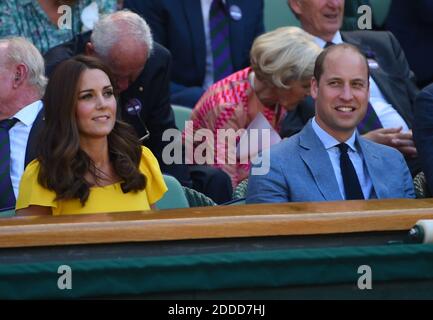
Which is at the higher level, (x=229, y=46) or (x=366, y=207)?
(x=229, y=46)

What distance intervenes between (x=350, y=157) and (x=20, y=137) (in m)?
1.50

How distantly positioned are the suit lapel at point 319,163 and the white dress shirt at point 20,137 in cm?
126

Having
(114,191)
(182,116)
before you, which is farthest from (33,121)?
(182,116)

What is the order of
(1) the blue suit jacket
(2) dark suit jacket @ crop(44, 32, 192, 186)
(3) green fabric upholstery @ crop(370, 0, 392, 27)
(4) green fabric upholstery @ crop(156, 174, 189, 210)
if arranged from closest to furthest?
(1) the blue suit jacket < (4) green fabric upholstery @ crop(156, 174, 189, 210) < (2) dark suit jacket @ crop(44, 32, 192, 186) < (3) green fabric upholstery @ crop(370, 0, 392, 27)

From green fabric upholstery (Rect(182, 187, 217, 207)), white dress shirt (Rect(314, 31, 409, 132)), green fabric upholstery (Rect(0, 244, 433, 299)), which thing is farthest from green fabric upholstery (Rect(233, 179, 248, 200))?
green fabric upholstery (Rect(0, 244, 433, 299))

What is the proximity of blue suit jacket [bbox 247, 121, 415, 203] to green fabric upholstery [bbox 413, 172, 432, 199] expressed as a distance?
232mm

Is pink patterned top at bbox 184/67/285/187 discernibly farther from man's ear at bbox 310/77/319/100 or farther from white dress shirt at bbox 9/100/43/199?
white dress shirt at bbox 9/100/43/199

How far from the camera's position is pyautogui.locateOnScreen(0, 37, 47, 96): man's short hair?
232 inches

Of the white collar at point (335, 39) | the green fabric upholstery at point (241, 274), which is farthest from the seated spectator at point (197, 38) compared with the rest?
the green fabric upholstery at point (241, 274)

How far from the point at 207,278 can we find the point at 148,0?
3572 millimetres

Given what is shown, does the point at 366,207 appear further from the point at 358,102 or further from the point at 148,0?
the point at 148,0

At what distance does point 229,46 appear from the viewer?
736 cm
